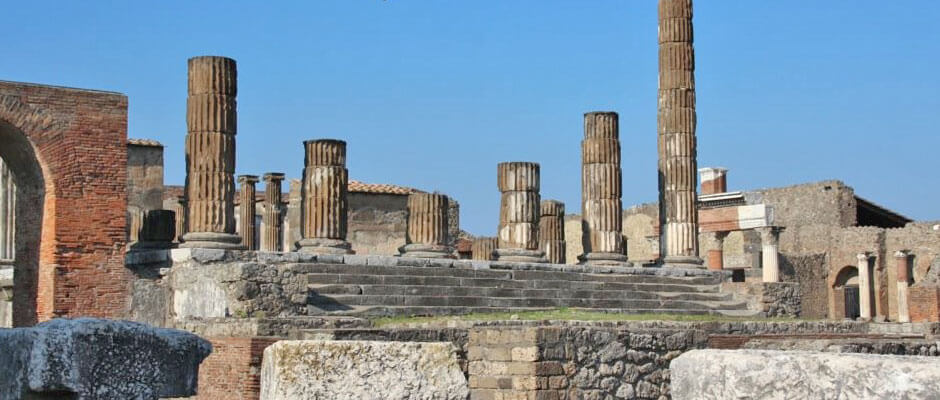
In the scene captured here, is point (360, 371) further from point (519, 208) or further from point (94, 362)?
point (519, 208)

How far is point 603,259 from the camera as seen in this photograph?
2189 cm

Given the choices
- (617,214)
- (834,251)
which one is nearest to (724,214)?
(834,251)

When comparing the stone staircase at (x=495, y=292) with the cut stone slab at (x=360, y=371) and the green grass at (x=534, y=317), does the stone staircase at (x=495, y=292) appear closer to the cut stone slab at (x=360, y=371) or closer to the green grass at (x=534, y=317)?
the green grass at (x=534, y=317)

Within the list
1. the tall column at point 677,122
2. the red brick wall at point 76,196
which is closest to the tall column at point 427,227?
the red brick wall at point 76,196

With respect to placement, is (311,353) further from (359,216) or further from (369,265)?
(359,216)

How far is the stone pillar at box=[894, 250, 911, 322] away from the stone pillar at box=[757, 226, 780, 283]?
112 inches

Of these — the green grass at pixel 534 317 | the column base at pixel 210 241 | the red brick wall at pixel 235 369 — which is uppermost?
the column base at pixel 210 241

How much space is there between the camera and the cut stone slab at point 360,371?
13.6ft

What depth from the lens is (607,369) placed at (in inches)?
330

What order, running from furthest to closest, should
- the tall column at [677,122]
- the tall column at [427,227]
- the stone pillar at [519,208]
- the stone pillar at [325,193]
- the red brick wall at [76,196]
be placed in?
1. the tall column at [677,122]
2. the stone pillar at [519,208]
3. the tall column at [427,227]
4. the stone pillar at [325,193]
5. the red brick wall at [76,196]

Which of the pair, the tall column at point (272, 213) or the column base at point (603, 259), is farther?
the tall column at point (272, 213)

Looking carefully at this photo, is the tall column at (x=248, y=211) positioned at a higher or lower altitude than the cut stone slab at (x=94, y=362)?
higher

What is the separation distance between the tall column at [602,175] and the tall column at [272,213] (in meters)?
5.59

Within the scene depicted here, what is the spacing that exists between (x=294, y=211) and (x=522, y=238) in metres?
11.2
